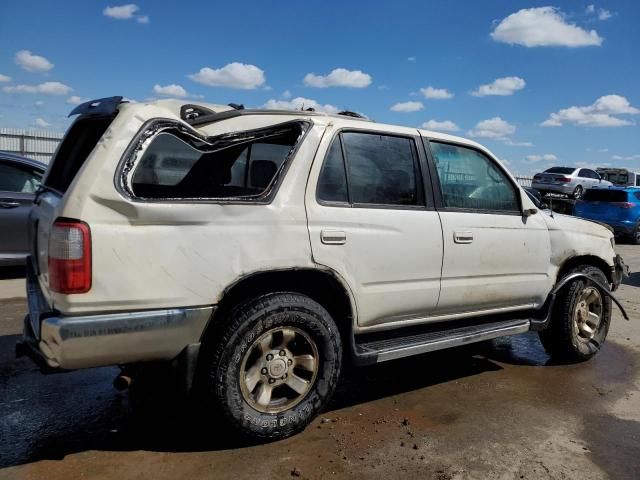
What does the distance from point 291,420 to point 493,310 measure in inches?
77.6

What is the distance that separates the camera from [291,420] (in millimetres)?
3219

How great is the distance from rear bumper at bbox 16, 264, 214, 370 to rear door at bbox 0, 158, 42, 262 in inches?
202

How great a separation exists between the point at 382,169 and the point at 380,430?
1.70m

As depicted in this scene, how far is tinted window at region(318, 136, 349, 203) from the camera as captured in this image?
3.37 metres

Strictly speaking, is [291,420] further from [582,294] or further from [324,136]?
[582,294]

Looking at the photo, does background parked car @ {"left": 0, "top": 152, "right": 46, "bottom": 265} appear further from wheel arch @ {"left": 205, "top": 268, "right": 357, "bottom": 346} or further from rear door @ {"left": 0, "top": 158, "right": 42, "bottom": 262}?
wheel arch @ {"left": 205, "top": 268, "right": 357, "bottom": 346}

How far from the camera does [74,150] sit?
3658mm

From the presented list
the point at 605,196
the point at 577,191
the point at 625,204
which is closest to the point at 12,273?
the point at 605,196

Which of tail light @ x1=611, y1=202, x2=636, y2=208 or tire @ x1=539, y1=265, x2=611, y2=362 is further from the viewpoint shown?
tail light @ x1=611, y1=202, x2=636, y2=208

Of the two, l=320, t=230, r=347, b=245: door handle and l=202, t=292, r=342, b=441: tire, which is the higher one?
l=320, t=230, r=347, b=245: door handle

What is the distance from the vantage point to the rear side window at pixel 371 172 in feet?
11.3

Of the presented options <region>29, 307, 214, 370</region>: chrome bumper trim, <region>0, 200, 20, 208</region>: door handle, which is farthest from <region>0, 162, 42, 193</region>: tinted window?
<region>29, 307, 214, 370</region>: chrome bumper trim

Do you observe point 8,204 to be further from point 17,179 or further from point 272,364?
point 272,364

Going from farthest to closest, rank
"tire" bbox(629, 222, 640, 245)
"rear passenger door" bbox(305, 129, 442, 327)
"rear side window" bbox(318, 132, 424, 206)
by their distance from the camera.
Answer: "tire" bbox(629, 222, 640, 245) < "rear side window" bbox(318, 132, 424, 206) < "rear passenger door" bbox(305, 129, 442, 327)
